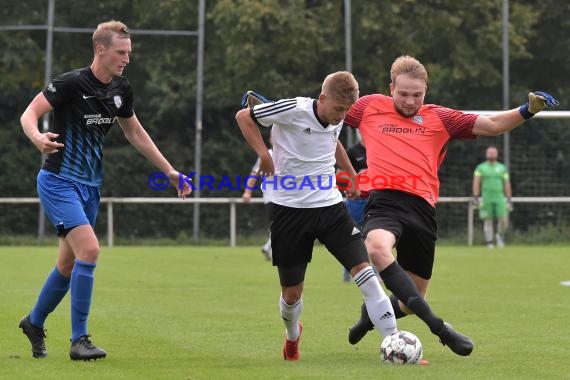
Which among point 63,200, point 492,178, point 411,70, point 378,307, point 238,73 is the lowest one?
point 378,307

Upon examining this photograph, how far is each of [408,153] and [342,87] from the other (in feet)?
2.69

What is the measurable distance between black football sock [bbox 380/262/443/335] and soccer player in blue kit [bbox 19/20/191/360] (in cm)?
151

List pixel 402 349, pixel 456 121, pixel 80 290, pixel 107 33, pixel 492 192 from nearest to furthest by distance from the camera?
1. pixel 402 349
2. pixel 80 290
3. pixel 107 33
4. pixel 456 121
5. pixel 492 192

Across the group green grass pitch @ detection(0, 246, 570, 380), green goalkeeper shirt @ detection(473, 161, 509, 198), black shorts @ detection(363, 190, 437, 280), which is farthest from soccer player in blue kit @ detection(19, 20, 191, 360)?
green goalkeeper shirt @ detection(473, 161, 509, 198)

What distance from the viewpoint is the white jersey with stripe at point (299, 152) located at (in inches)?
307

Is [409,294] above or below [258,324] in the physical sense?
above

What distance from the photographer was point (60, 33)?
26250 mm

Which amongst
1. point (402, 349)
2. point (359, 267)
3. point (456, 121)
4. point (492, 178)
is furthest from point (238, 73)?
point (402, 349)

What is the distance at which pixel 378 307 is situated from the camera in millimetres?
7512

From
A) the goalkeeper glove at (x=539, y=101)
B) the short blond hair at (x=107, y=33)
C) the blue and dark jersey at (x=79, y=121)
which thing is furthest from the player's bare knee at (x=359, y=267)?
the short blond hair at (x=107, y=33)

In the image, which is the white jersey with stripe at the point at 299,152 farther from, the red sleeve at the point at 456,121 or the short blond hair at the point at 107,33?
the short blond hair at the point at 107,33

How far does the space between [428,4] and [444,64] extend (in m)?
1.45

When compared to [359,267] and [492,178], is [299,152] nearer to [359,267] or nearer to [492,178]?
[359,267]

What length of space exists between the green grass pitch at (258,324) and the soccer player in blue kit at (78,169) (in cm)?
26
